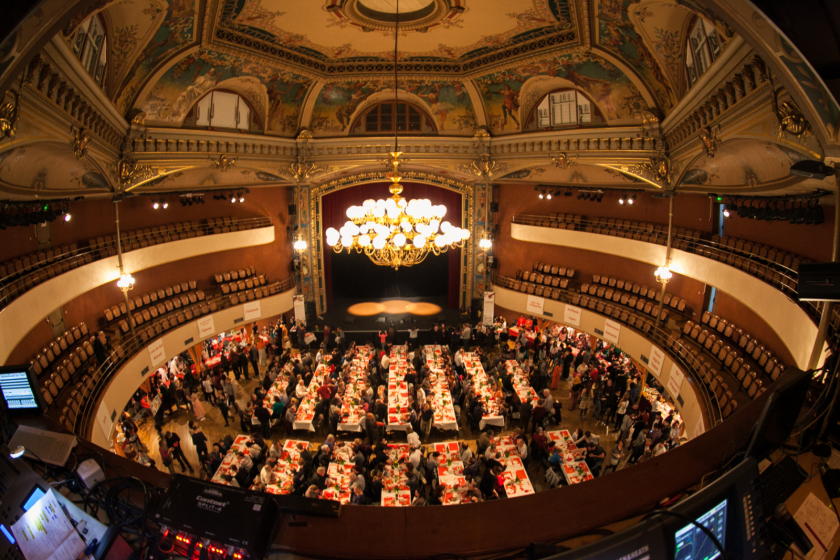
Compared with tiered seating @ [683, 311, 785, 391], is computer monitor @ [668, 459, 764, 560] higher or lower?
higher

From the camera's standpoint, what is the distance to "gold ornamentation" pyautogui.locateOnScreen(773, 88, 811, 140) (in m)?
4.21

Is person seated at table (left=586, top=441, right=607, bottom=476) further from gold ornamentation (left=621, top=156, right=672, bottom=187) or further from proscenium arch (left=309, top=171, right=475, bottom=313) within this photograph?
proscenium arch (left=309, top=171, right=475, bottom=313)

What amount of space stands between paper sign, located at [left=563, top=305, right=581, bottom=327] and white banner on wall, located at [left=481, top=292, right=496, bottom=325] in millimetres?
2801

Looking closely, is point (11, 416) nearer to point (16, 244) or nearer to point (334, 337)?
point (16, 244)

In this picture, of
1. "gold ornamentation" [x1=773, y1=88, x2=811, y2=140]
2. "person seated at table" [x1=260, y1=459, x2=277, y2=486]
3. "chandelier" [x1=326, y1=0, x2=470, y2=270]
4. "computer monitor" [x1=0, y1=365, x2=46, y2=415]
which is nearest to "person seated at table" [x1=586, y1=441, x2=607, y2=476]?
"chandelier" [x1=326, y1=0, x2=470, y2=270]

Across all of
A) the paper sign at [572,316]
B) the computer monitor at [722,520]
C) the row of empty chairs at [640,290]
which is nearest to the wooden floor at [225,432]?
the paper sign at [572,316]

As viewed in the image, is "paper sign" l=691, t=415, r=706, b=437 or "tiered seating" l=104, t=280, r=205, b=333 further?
"tiered seating" l=104, t=280, r=205, b=333

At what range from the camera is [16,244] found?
354 inches

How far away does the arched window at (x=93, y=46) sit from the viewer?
6.50 metres

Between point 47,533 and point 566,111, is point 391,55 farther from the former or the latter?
point 47,533

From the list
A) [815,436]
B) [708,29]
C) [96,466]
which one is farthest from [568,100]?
[96,466]

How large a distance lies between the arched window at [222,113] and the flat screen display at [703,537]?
1304 cm

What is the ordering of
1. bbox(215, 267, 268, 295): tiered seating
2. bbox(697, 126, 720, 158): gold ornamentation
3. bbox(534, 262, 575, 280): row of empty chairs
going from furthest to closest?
bbox(534, 262, 575, 280): row of empty chairs < bbox(215, 267, 268, 295): tiered seating < bbox(697, 126, 720, 158): gold ornamentation

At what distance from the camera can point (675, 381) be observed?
29.9 feet
